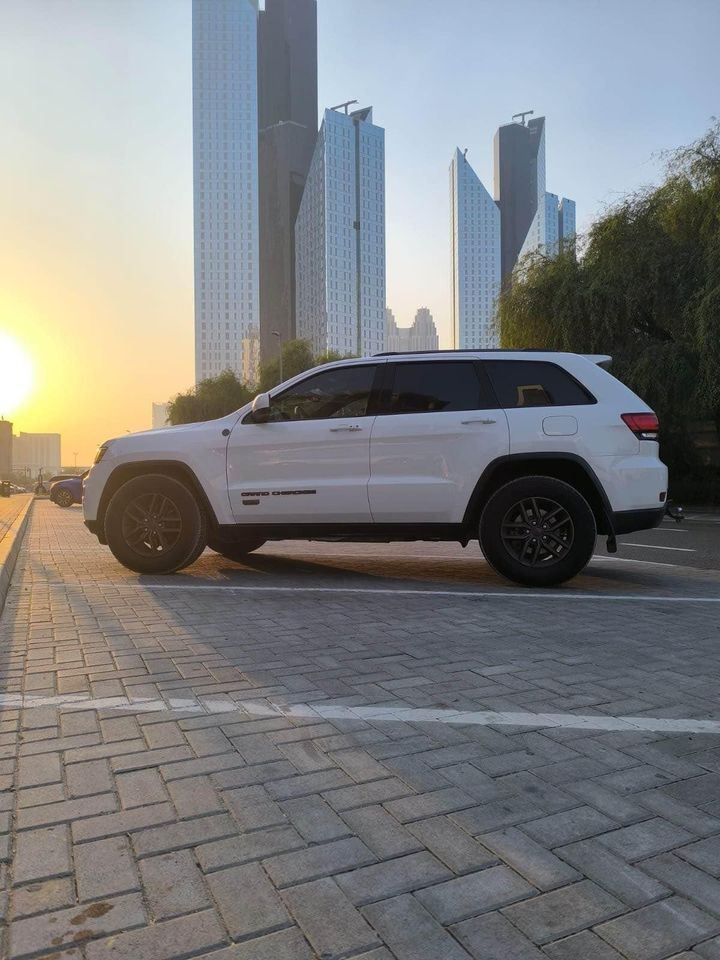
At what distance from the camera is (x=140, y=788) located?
7.71ft

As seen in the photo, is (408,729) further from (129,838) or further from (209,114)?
(209,114)

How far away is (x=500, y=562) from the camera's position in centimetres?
615

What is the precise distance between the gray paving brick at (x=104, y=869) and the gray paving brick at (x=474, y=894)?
73 centimetres

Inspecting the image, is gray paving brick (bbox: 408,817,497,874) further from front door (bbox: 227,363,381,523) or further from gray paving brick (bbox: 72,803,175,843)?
→ front door (bbox: 227,363,381,523)

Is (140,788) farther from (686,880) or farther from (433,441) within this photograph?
(433,441)

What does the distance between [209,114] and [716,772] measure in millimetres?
213668

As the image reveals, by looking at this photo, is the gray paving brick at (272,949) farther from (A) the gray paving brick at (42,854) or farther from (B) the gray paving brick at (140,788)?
(B) the gray paving brick at (140,788)

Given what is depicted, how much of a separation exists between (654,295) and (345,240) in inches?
5367

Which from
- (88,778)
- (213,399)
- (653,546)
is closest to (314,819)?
(88,778)

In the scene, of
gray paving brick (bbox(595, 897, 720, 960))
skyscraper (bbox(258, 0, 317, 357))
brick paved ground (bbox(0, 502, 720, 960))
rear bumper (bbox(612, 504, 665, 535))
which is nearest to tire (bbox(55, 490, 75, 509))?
brick paved ground (bbox(0, 502, 720, 960))

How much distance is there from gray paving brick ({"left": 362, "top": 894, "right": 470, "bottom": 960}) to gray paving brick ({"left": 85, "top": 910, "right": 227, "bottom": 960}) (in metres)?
0.35

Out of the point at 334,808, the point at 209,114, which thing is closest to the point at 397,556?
Answer: the point at 334,808

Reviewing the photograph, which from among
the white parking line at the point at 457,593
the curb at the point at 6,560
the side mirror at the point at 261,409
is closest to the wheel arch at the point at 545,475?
the white parking line at the point at 457,593

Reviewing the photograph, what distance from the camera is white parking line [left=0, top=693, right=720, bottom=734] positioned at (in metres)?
2.91
